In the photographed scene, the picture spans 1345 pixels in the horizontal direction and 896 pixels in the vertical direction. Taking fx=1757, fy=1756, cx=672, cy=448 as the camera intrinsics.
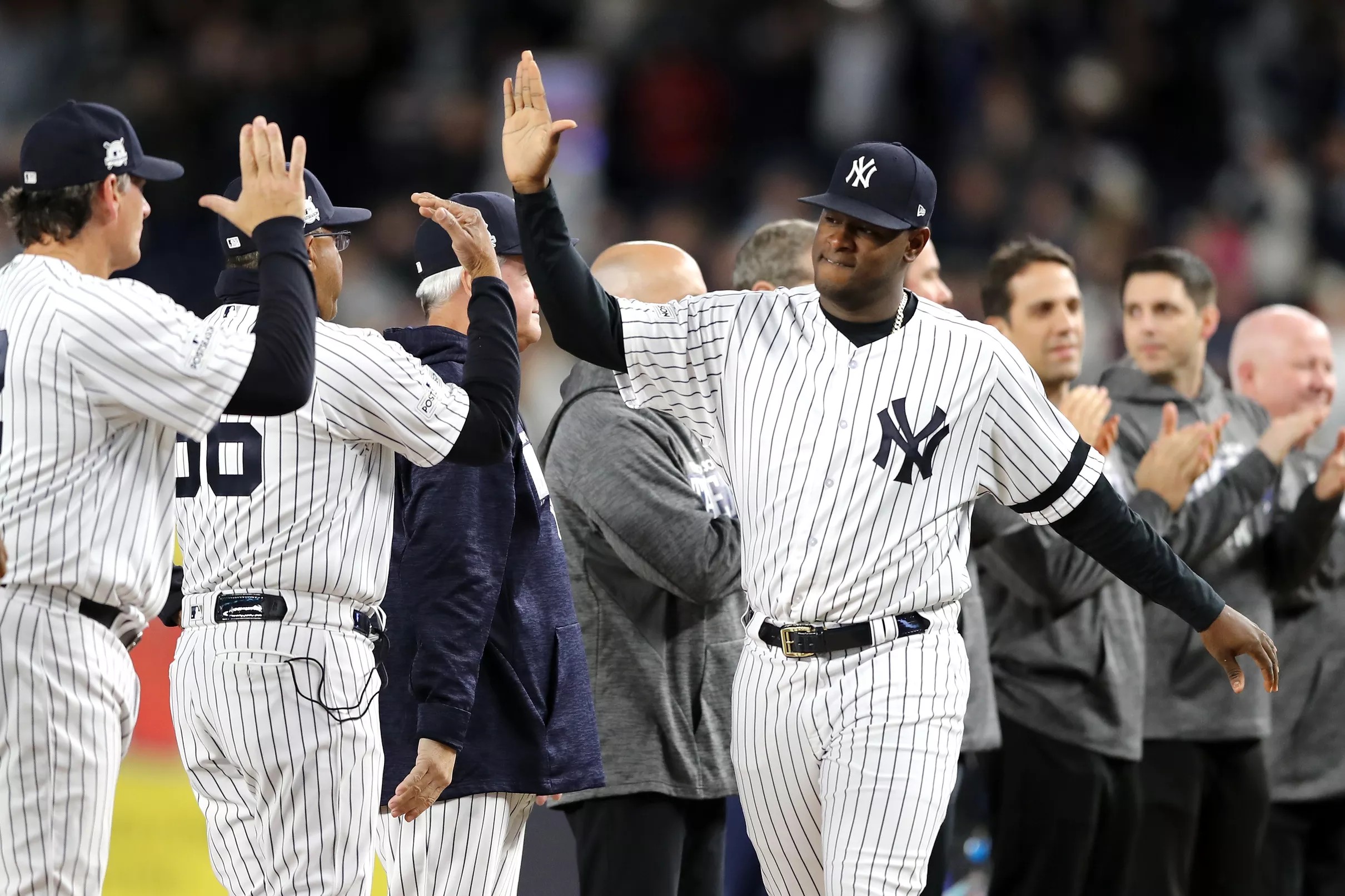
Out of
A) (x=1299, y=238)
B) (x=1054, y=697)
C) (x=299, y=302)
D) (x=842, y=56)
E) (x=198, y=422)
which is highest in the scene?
(x=842, y=56)

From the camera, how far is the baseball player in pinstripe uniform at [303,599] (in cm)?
358

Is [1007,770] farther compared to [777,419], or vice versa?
[1007,770]

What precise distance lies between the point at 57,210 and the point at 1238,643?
2808 millimetres

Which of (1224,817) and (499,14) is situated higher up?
(499,14)

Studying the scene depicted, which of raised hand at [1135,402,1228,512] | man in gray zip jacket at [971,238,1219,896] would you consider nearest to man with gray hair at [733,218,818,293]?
man in gray zip jacket at [971,238,1219,896]

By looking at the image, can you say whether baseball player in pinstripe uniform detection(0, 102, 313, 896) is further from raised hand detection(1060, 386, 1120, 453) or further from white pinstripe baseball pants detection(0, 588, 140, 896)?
raised hand detection(1060, 386, 1120, 453)

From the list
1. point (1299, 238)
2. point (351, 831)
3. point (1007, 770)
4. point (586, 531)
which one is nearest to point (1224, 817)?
point (1007, 770)

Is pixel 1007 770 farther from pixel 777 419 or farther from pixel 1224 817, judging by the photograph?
pixel 777 419

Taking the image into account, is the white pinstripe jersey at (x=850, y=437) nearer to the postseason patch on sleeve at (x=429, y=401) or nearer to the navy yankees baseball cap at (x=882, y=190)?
the navy yankees baseball cap at (x=882, y=190)

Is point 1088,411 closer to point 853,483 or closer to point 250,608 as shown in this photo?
point 853,483

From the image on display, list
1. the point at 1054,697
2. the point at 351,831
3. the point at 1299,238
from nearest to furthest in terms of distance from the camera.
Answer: the point at 351,831 < the point at 1054,697 < the point at 1299,238

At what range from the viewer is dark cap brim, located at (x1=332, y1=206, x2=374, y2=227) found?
13.1 feet

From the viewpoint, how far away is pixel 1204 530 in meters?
5.75

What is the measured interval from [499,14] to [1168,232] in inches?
211
